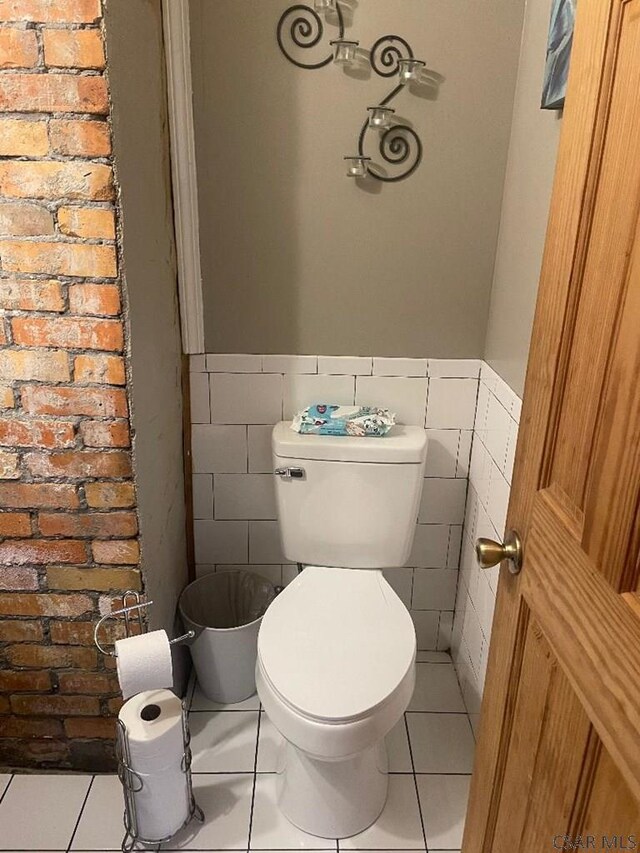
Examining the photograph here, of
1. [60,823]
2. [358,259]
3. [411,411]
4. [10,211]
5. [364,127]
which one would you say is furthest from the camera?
[411,411]

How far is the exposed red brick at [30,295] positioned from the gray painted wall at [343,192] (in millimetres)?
542

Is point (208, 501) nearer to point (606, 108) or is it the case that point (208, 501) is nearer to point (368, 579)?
point (368, 579)

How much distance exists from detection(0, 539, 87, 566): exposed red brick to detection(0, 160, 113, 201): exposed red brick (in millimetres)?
742

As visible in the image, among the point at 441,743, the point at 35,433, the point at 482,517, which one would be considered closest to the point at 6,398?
the point at 35,433

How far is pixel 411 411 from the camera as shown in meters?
1.89

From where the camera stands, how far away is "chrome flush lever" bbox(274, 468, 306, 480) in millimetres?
1741

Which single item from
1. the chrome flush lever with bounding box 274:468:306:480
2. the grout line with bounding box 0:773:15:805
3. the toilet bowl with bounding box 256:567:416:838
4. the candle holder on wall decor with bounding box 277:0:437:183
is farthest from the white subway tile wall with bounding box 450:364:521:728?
the grout line with bounding box 0:773:15:805

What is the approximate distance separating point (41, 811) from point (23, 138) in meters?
1.50

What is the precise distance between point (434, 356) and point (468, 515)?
0.49 metres

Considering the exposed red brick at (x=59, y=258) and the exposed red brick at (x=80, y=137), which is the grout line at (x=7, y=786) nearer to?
the exposed red brick at (x=59, y=258)

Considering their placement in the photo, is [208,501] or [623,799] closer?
[623,799]

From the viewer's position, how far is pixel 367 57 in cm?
159

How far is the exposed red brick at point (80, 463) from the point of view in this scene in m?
1.40

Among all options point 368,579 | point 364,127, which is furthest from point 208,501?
point 364,127
